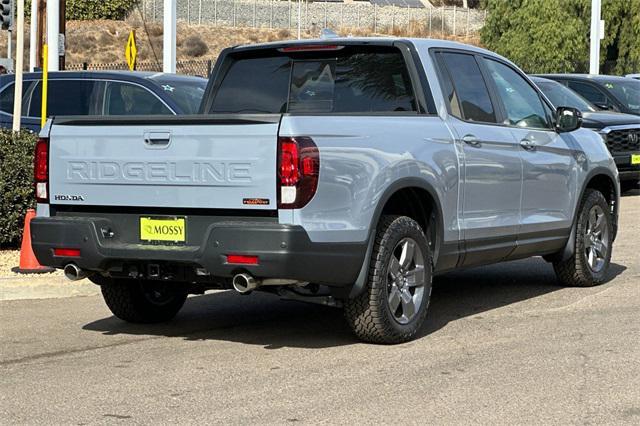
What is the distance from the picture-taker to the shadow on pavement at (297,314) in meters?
8.50

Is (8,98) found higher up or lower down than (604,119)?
higher up

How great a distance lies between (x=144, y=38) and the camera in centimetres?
7412

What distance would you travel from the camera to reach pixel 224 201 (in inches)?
293

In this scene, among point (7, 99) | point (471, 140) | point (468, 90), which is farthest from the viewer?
point (7, 99)

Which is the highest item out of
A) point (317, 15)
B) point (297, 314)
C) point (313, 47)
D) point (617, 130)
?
point (317, 15)

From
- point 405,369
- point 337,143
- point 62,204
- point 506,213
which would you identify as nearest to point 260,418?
point 405,369

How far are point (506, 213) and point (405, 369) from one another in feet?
7.55

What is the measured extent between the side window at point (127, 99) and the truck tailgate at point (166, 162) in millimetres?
6394

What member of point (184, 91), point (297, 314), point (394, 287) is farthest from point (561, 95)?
point (394, 287)

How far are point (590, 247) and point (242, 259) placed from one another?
4.27 metres

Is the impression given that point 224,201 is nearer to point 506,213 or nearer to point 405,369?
point 405,369

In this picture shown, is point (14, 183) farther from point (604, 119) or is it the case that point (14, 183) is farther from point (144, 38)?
point (144, 38)

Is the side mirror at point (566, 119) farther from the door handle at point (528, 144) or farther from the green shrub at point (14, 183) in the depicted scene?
the green shrub at point (14, 183)

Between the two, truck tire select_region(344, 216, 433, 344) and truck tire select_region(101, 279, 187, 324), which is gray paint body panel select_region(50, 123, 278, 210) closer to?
truck tire select_region(344, 216, 433, 344)
